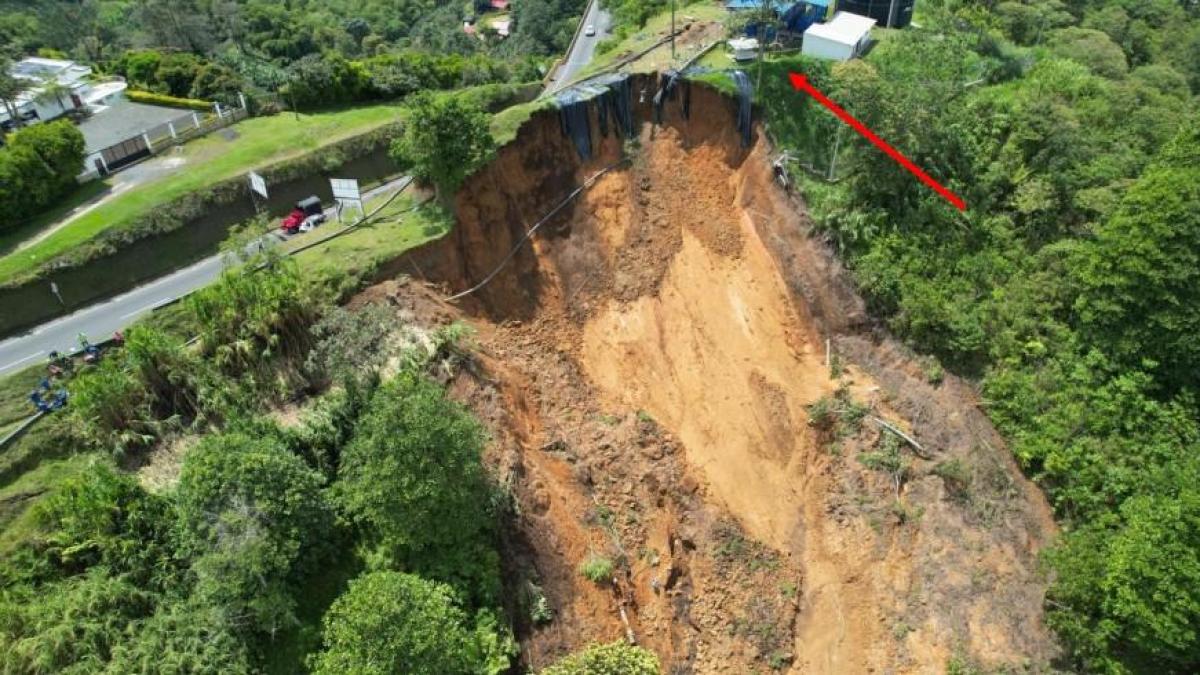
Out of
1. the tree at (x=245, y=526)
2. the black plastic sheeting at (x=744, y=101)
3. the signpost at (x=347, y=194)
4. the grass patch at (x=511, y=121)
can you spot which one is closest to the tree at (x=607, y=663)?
the tree at (x=245, y=526)

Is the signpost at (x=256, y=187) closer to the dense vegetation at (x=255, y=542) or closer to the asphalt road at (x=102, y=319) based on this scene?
the asphalt road at (x=102, y=319)

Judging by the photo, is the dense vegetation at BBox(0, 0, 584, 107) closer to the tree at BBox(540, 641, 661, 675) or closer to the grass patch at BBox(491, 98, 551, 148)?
the grass patch at BBox(491, 98, 551, 148)

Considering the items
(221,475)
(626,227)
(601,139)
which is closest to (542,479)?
(221,475)

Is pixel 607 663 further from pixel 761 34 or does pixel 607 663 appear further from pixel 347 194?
pixel 761 34

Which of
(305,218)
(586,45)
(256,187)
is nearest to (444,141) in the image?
(305,218)

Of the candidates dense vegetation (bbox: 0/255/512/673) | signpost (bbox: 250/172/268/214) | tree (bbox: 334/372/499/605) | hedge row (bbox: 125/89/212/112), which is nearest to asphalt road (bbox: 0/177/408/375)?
signpost (bbox: 250/172/268/214)

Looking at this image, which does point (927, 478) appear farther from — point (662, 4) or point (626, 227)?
point (662, 4)
